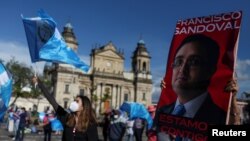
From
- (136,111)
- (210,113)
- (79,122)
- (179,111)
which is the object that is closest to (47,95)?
(79,122)

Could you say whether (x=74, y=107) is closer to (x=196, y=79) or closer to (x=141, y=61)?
(x=196, y=79)

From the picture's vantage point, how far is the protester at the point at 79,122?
5.53 metres

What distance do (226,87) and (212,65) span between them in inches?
13.8

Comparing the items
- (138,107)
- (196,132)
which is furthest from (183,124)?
(138,107)

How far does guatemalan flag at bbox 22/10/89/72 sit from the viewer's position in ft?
24.9

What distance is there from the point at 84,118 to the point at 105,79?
274 ft

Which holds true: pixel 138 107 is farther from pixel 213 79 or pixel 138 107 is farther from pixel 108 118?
pixel 213 79

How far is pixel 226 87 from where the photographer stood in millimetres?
4684

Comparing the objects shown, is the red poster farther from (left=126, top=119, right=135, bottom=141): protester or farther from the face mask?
(left=126, top=119, right=135, bottom=141): protester

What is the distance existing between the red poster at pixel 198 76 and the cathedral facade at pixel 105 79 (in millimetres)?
76856


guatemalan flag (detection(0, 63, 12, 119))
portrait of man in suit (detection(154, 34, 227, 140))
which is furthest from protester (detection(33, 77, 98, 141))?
guatemalan flag (detection(0, 63, 12, 119))

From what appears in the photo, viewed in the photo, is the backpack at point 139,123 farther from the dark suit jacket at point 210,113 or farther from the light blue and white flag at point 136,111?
the dark suit jacket at point 210,113

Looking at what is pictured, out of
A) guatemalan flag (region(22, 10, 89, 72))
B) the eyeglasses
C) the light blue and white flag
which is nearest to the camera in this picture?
the eyeglasses

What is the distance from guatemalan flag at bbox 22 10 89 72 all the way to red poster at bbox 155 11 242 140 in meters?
2.89
